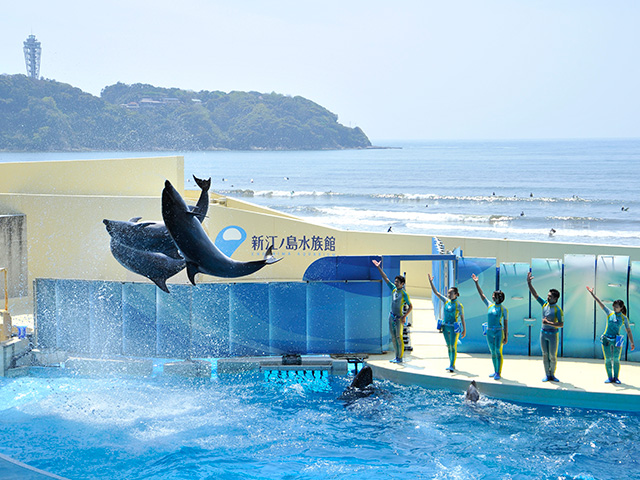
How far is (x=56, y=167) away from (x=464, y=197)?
151 feet

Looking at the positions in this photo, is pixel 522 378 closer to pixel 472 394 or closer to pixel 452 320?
pixel 472 394

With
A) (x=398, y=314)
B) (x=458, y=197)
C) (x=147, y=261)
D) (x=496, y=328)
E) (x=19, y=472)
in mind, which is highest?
(x=458, y=197)

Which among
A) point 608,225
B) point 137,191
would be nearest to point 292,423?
point 137,191

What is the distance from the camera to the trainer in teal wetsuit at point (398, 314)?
11.7 meters

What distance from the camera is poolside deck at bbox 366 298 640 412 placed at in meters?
10.6

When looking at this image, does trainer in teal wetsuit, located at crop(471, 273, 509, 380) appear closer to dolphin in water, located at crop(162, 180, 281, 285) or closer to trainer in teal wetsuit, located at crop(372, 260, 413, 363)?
trainer in teal wetsuit, located at crop(372, 260, 413, 363)

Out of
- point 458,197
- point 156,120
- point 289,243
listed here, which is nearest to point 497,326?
point 289,243

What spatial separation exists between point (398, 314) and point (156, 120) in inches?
3603

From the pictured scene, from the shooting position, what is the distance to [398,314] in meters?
11.7

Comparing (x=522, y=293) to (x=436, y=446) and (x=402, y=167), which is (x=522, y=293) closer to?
(x=436, y=446)

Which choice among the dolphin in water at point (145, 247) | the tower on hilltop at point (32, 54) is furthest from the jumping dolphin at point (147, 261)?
the tower on hilltop at point (32, 54)

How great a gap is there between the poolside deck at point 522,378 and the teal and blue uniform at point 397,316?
35 cm

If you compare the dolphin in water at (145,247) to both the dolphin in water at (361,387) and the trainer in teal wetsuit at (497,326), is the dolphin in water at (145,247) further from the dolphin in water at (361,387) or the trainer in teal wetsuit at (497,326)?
the trainer in teal wetsuit at (497,326)

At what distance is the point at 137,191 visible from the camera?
61.9ft
